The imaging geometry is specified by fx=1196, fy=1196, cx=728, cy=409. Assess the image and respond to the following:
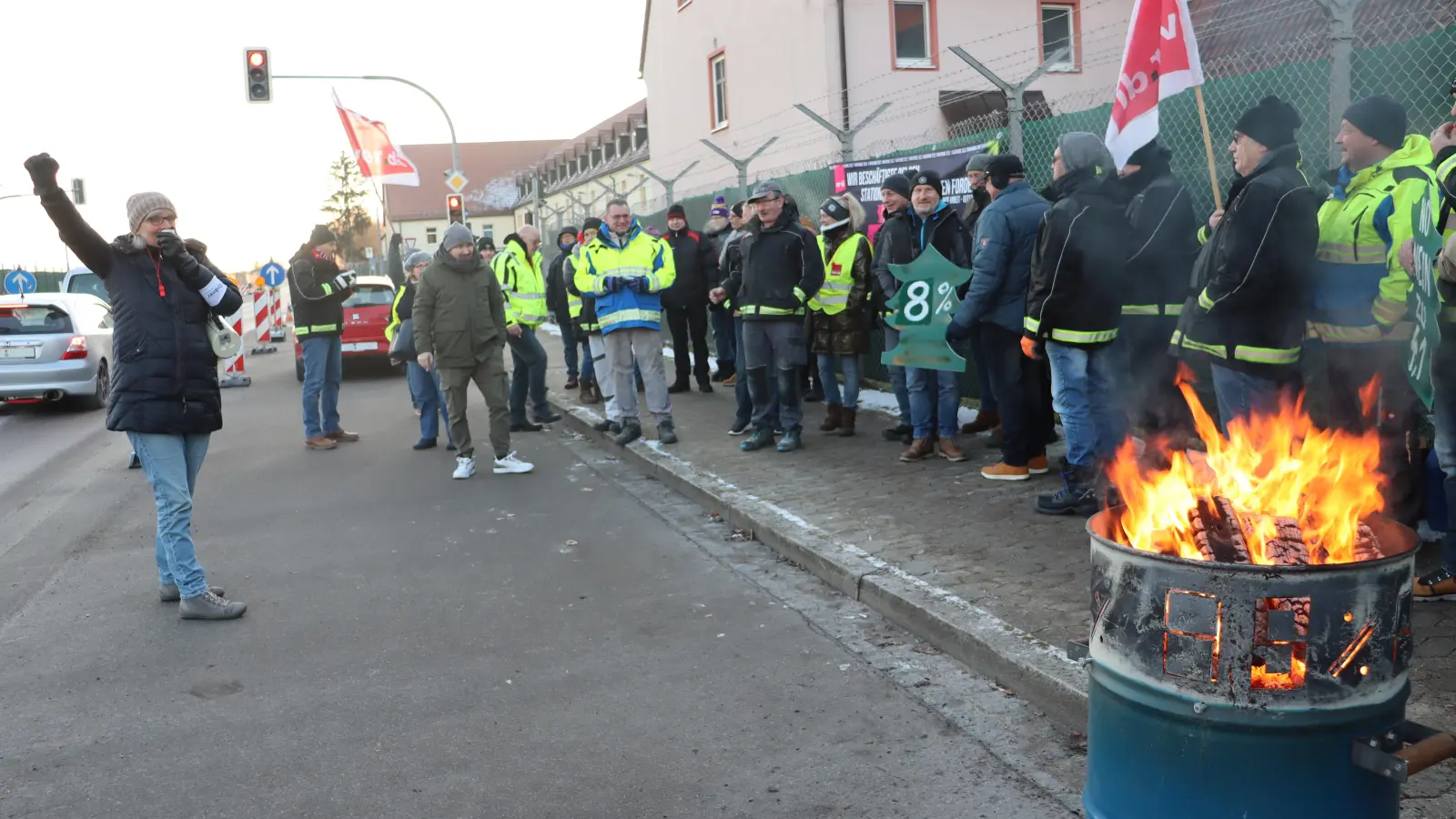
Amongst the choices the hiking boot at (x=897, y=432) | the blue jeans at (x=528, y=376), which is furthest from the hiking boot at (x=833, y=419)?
the blue jeans at (x=528, y=376)

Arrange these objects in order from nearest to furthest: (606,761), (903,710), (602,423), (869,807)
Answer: (869,807)
(606,761)
(903,710)
(602,423)

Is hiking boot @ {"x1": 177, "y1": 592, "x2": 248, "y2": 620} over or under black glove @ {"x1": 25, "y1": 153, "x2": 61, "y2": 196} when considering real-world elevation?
under

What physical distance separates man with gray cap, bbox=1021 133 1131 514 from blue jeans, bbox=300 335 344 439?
22.9 ft

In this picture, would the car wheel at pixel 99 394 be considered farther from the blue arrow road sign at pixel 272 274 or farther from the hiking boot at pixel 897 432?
the hiking boot at pixel 897 432

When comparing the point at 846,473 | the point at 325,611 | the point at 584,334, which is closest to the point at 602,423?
the point at 584,334

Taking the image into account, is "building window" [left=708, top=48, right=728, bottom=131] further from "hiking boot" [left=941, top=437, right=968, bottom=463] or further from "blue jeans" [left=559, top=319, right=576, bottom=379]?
"hiking boot" [left=941, top=437, right=968, bottom=463]

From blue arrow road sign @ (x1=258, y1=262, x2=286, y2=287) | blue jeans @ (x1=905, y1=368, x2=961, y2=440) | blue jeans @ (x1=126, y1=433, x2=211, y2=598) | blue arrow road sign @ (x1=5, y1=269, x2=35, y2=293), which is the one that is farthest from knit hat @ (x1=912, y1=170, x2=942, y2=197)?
blue arrow road sign @ (x1=5, y1=269, x2=35, y2=293)

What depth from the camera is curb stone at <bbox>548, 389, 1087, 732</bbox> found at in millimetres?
4195

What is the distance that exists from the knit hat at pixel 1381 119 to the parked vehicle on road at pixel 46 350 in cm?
1378

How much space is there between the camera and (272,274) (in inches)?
1102

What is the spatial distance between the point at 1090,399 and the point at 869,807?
365cm

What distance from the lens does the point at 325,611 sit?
19.0ft

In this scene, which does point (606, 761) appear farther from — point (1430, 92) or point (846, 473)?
point (1430, 92)

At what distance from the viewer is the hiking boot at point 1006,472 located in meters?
7.43
